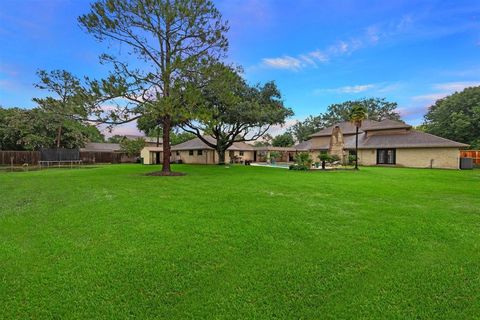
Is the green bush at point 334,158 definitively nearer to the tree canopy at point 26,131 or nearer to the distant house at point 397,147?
the distant house at point 397,147

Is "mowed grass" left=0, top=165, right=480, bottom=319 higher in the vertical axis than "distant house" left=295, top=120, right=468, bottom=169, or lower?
lower

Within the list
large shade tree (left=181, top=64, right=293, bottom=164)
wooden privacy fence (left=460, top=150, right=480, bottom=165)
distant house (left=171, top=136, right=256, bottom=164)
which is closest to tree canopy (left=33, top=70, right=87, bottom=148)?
large shade tree (left=181, top=64, right=293, bottom=164)

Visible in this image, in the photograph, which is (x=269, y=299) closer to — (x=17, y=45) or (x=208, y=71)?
(x=208, y=71)

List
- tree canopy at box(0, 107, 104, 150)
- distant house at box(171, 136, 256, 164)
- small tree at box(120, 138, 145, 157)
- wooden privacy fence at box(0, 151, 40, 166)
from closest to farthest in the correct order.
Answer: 1. wooden privacy fence at box(0, 151, 40, 166)
2. tree canopy at box(0, 107, 104, 150)
3. distant house at box(171, 136, 256, 164)
4. small tree at box(120, 138, 145, 157)

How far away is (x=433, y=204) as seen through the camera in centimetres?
765

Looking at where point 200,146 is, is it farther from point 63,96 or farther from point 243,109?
point 63,96

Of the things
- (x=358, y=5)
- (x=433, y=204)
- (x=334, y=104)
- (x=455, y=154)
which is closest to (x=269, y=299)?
(x=433, y=204)

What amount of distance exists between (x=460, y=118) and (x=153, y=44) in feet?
124

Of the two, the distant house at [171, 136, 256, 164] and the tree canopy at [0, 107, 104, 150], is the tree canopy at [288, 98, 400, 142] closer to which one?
the distant house at [171, 136, 256, 164]

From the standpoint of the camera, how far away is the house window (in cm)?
2856

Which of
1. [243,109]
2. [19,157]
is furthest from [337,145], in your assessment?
[19,157]

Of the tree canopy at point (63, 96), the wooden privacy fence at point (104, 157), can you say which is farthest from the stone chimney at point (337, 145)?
the wooden privacy fence at point (104, 157)

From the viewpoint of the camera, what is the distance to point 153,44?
685 inches

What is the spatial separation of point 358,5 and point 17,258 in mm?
14161
